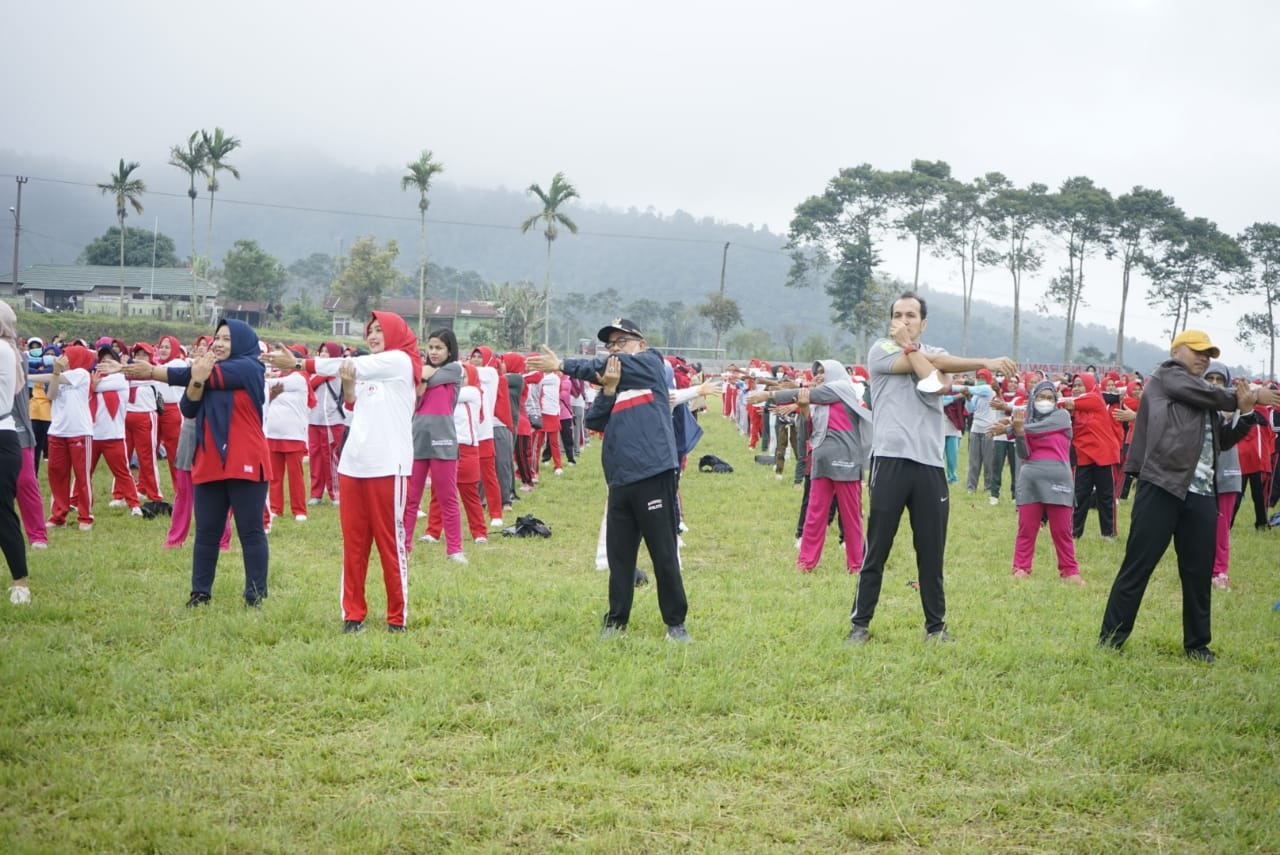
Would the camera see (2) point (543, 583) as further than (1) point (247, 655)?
Yes

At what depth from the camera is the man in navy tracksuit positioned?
6.62 metres

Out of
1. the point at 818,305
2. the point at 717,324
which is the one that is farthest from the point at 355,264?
the point at 818,305

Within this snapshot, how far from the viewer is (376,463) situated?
6.68 m

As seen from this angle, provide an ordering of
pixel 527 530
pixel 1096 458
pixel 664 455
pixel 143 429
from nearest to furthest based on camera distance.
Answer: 1. pixel 664 455
2. pixel 527 530
3. pixel 1096 458
4. pixel 143 429

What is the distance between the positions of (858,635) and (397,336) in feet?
12.8

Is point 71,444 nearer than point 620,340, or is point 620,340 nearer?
point 620,340

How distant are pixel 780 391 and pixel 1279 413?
10.4 m

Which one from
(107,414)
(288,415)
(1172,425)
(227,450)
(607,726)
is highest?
(1172,425)

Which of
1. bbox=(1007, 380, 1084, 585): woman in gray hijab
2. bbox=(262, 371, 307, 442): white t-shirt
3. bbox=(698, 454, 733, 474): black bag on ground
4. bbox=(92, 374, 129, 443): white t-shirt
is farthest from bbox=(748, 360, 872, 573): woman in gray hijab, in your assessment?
bbox=(698, 454, 733, 474): black bag on ground

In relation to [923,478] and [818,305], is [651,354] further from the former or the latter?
[818,305]

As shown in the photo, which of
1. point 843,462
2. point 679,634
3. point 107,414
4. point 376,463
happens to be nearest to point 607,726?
point 679,634

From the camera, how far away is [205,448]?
23.9 feet

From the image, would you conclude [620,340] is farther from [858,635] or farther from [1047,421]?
[1047,421]

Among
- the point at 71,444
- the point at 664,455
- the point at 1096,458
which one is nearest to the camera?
the point at 664,455
